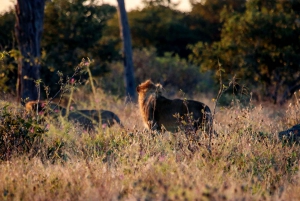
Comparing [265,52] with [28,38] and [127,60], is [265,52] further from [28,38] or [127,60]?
[28,38]

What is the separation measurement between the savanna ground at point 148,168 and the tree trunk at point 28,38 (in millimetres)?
6675

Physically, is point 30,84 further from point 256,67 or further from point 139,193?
point 139,193

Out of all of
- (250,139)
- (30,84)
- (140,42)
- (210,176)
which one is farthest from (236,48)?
(140,42)

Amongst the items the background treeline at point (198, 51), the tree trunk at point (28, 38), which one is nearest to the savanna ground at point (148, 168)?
the tree trunk at point (28, 38)

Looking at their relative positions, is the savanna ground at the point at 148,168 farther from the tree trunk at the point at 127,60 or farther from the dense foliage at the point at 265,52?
the tree trunk at the point at 127,60

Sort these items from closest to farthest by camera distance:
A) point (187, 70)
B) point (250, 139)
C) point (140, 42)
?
point (250, 139), point (187, 70), point (140, 42)

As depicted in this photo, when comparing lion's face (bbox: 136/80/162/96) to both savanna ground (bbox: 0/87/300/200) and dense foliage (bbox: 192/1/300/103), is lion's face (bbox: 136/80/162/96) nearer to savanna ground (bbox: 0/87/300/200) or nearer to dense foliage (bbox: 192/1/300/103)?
savanna ground (bbox: 0/87/300/200)

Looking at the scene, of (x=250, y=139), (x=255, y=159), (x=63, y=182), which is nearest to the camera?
(x=63, y=182)

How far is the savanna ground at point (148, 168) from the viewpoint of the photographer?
5.63m

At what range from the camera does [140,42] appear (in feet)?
120

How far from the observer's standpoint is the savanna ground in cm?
563

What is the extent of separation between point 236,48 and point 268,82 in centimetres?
144

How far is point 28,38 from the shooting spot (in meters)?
15.1

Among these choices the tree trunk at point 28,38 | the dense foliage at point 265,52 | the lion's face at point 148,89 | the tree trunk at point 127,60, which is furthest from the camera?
the tree trunk at point 127,60
